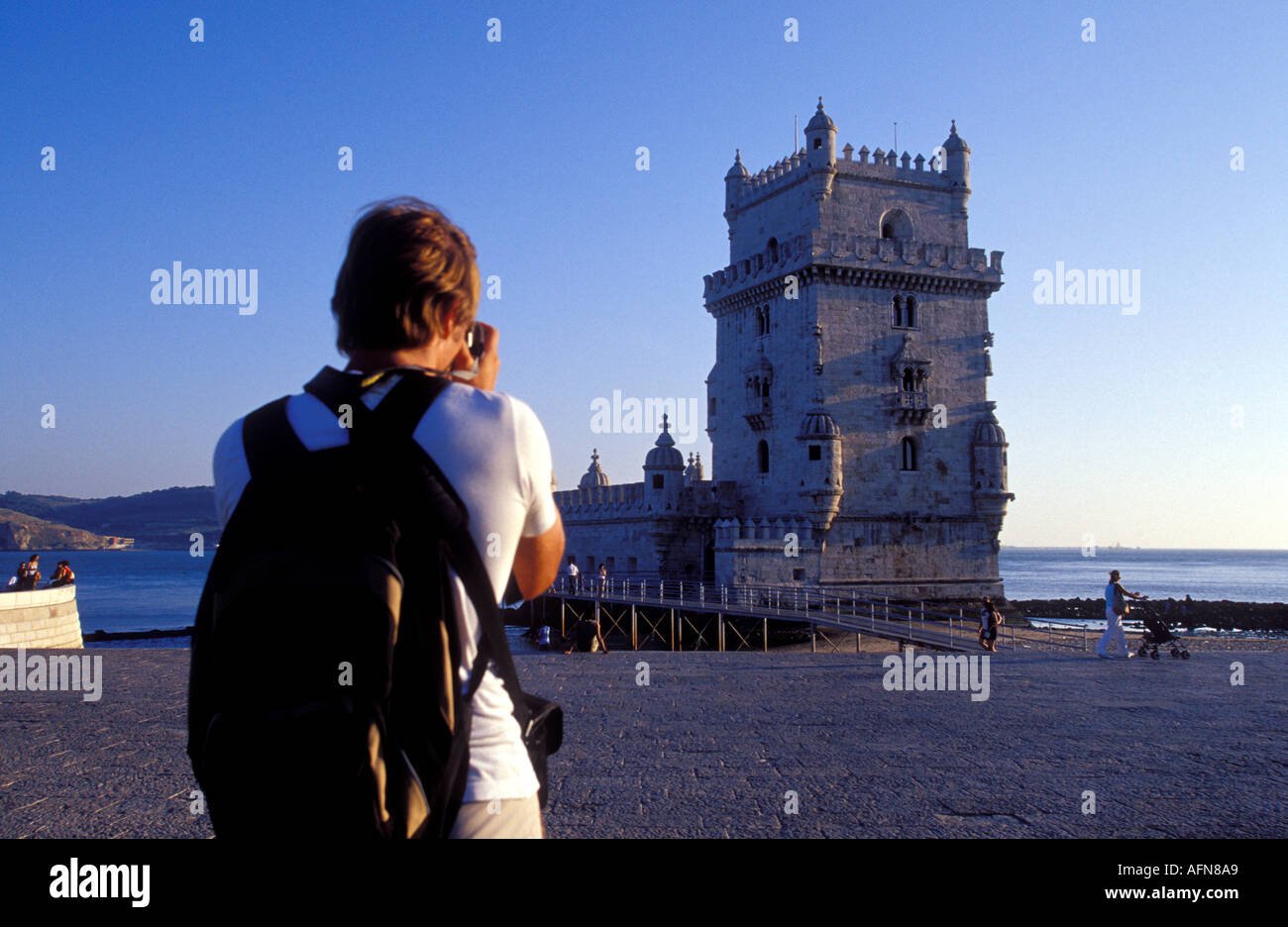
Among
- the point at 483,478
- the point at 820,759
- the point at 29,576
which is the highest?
the point at 483,478

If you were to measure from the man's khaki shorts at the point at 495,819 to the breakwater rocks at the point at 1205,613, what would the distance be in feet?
211

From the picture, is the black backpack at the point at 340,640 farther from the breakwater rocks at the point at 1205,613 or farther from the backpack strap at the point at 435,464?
the breakwater rocks at the point at 1205,613

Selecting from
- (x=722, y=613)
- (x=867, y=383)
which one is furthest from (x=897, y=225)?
(x=722, y=613)

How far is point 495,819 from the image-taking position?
2184mm

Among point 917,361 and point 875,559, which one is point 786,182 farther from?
point 875,559

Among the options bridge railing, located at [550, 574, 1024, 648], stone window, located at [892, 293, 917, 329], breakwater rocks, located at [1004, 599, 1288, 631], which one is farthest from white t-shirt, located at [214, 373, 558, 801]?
breakwater rocks, located at [1004, 599, 1288, 631]

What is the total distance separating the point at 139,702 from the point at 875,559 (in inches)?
1256

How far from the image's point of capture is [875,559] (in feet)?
130

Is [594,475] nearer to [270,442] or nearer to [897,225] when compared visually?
[897,225]

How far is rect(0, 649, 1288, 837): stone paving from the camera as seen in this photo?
6293 millimetres

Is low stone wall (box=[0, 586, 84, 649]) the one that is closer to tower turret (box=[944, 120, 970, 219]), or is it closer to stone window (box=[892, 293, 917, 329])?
stone window (box=[892, 293, 917, 329])

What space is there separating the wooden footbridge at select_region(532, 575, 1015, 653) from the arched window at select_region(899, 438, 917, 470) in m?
5.49

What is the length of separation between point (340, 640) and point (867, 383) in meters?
39.9
